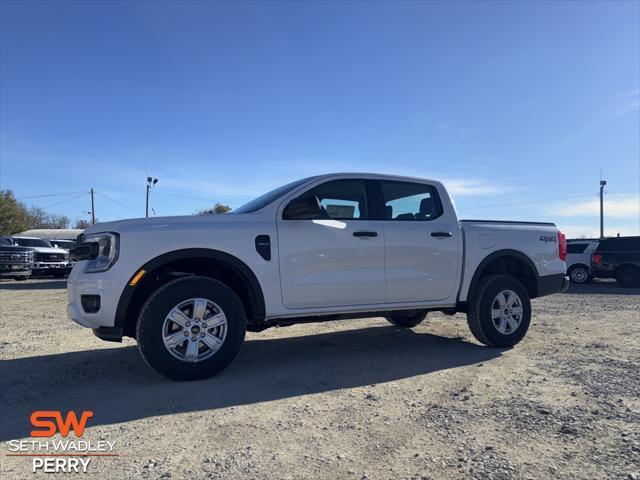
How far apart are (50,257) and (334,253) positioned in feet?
65.9

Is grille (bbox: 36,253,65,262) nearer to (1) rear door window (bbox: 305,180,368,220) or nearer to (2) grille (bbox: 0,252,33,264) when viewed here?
(2) grille (bbox: 0,252,33,264)

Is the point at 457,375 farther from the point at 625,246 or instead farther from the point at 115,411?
the point at 625,246

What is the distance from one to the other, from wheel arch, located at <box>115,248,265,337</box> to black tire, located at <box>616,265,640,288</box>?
15.3 metres

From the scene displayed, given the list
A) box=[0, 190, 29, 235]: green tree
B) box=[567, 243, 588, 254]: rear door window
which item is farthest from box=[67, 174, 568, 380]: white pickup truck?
box=[0, 190, 29, 235]: green tree

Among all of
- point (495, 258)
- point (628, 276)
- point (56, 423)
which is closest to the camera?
point (56, 423)

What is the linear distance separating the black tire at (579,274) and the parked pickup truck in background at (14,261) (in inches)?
817

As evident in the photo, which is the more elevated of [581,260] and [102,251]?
[102,251]

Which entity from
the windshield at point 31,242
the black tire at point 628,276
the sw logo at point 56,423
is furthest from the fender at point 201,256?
the windshield at point 31,242

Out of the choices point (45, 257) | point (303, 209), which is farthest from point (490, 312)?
point (45, 257)

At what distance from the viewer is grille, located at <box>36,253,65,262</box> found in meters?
20.7

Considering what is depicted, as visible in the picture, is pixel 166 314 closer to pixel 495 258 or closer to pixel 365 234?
pixel 365 234

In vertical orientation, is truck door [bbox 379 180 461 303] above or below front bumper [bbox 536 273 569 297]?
above

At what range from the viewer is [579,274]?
695 inches

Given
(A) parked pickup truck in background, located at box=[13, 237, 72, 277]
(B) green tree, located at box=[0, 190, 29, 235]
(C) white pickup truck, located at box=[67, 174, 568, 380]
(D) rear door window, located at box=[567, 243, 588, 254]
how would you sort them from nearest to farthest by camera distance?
1. (C) white pickup truck, located at box=[67, 174, 568, 380]
2. (D) rear door window, located at box=[567, 243, 588, 254]
3. (A) parked pickup truck in background, located at box=[13, 237, 72, 277]
4. (B) green tree, located at box=[0, 190, 29, 235]
